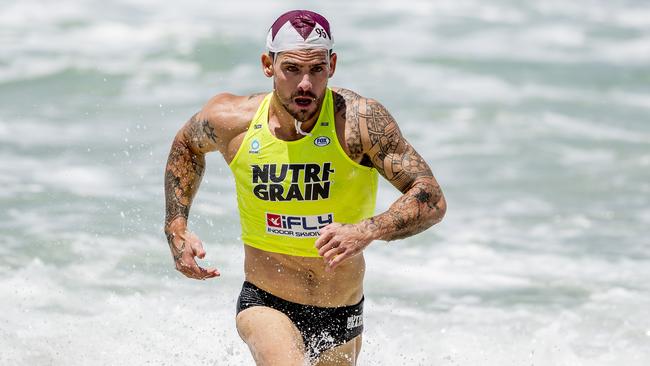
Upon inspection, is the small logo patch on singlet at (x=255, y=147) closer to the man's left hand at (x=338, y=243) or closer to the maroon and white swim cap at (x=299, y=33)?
the maroon and white swim cap at (x=299, y=33)

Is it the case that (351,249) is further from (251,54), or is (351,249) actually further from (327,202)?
(251,54)

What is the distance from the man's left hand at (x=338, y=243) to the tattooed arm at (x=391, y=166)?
0.40 ft

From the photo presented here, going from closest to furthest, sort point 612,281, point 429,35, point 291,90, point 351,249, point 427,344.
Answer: point 351,249
point 291,90
point 427,344
point 612,281
point 429,35

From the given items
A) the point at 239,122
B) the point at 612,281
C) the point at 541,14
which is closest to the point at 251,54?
the point at 541,14

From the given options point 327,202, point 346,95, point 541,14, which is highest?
point 346,95

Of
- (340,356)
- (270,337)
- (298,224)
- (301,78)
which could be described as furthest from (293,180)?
(340,356)

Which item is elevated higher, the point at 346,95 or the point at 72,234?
the point at 346,95

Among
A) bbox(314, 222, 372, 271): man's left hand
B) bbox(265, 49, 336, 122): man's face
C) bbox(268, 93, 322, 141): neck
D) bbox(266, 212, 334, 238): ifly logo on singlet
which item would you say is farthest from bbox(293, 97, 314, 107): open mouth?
bbox(314, 222, 372, 271): man's left hand

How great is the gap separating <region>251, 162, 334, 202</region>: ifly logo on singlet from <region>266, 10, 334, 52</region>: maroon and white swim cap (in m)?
0.55

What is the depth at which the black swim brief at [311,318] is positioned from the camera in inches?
233

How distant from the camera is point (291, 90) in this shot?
219 inches

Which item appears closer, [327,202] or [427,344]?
[327,202]

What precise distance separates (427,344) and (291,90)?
12.3 ft

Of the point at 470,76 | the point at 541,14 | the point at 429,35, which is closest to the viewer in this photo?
the point at 470,76
